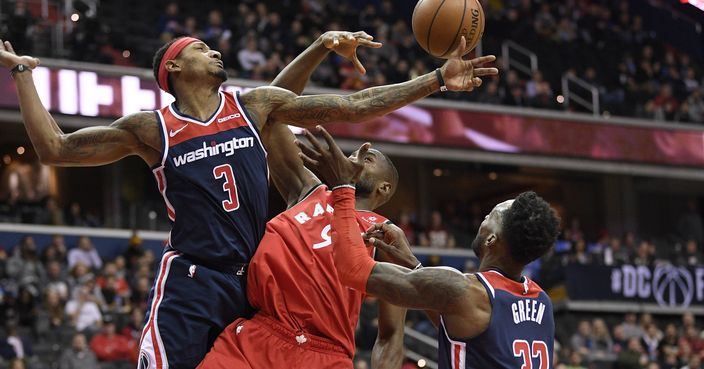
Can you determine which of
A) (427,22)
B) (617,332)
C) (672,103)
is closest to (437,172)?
(672,103)

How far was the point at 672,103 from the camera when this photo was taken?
26.4 m

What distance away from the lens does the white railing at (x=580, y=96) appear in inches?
984

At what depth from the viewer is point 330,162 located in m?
5.23

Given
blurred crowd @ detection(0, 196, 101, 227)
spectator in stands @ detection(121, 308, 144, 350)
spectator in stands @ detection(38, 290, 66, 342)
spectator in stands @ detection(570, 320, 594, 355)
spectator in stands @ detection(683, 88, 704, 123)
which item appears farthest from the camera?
spectator in stands @ detection(683, 88, 704, 123)

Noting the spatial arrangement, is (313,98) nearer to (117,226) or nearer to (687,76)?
(117,226)

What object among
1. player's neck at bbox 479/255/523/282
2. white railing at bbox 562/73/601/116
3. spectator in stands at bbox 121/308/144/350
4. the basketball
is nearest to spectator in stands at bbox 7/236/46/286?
spectator in stands at bbox 121/308/144/350

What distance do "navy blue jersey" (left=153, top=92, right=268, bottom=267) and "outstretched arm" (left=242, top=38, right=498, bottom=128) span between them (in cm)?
19

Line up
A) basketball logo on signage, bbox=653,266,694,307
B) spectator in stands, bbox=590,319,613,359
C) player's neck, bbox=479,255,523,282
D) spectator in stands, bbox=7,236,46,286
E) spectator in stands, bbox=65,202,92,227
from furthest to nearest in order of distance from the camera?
basketball logo on signage, bbox=653,266,694,307 → spectator in stands, bbox=65,202,92,227 → spectator in stands, bbox=590,319,613,359 → spectator in stands, bbox=7,236,46,286 → player's neck, bbox=479,255,523,282

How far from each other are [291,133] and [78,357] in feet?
27.9

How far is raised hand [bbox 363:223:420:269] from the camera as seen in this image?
553 centimetres

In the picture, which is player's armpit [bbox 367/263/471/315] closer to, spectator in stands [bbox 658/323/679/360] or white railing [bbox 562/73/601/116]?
spectator in stands [bbox 658/323/679/360]

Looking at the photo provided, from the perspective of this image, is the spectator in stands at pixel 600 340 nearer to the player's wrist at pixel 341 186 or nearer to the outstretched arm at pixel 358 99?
the outstretched arm at pixel 358 99

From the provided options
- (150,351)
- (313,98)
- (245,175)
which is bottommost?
(150,351)

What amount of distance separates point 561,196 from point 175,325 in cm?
2444
